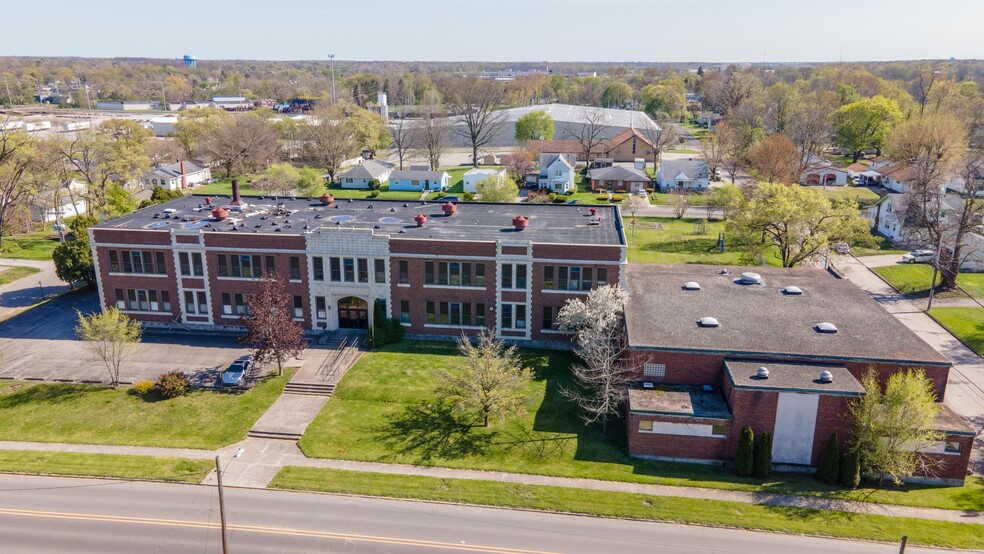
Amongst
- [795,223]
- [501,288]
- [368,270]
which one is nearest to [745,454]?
[501,288]

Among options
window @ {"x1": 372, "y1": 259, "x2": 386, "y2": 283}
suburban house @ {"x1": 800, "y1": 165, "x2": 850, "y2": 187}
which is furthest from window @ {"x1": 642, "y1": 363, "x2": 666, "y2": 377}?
suburban house @ {"x1": 800, "y1": 165, "x2": 850, "y2": 187}

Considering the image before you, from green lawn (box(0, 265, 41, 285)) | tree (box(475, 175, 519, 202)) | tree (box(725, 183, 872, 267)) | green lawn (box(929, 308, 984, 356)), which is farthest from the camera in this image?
tree (box(475, 175, 519, 202))

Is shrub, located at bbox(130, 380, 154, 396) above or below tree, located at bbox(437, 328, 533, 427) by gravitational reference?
below

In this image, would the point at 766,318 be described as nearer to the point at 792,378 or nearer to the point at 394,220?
the point at 792,378

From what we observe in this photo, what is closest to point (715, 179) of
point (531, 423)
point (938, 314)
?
point (938, 314)

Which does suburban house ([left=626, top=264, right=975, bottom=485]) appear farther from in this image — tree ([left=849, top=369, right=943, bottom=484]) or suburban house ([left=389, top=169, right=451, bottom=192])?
suburban house ([left=389, top=169, right=451, bottom=192])

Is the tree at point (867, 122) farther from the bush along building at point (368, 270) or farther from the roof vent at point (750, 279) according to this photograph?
the bush along building at point (368, 270)

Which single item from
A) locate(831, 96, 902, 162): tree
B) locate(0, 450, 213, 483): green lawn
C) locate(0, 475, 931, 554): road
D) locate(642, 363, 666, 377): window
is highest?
locate(831, 96, 902, 162): tree
